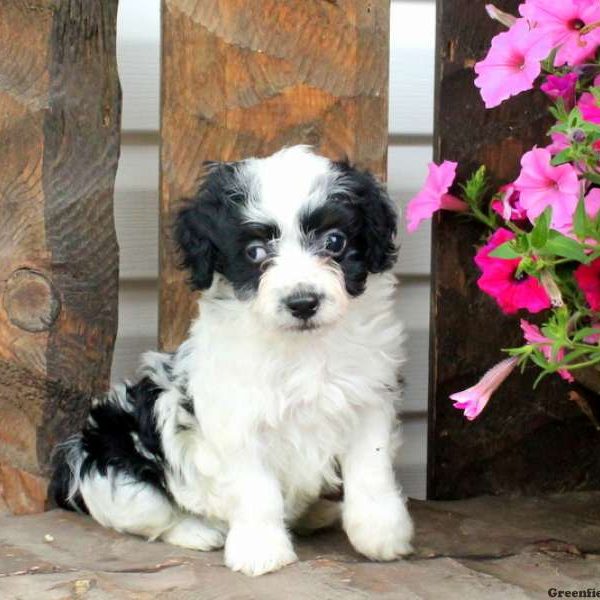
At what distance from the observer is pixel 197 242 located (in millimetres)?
3168

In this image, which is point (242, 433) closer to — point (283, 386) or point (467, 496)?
point (283, 386)

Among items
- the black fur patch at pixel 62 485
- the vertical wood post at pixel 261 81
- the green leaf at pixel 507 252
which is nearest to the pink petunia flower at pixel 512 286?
the green leaf at pixel 507 252

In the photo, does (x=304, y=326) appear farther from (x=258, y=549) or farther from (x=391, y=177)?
(x=391, y=177)

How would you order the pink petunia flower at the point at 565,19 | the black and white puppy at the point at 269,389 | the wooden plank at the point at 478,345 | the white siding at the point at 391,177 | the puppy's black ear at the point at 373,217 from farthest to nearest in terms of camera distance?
the white siding at the point at 391,177 < the wooden plank at the point at 478,345 < the puppy's black ear at the point at 373,217 < the black and white puppy at the point at 269,389 < the pink petunia flower at the point at 565,19

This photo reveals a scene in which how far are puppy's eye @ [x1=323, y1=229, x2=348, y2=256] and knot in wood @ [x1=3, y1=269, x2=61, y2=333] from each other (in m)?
0.84

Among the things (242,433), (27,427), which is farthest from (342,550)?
(27,427)

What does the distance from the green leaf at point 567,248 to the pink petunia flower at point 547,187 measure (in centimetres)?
23

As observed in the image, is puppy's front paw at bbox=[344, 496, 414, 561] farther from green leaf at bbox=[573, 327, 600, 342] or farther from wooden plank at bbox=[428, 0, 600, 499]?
green leaf at bbox=[573, 327, 600, 342]

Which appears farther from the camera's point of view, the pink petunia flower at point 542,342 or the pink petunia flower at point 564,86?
the pink petunia flower at point 564,86

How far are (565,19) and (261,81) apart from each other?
1.04 m

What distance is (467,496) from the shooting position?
382cm

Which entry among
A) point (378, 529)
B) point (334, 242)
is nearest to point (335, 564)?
point (378, 529)

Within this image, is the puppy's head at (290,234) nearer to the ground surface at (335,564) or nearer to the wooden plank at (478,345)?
the wooden plank at (478,345)

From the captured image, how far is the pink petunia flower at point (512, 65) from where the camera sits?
2.81m
